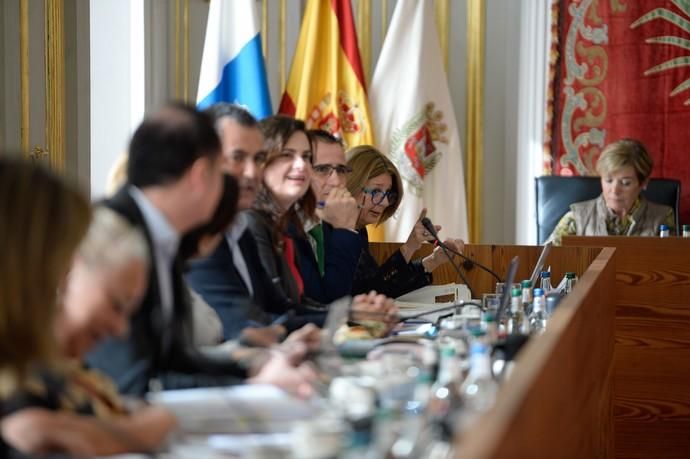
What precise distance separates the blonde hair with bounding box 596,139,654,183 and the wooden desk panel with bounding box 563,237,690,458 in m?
1.07

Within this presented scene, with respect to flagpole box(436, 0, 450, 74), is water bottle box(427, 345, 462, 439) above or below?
below

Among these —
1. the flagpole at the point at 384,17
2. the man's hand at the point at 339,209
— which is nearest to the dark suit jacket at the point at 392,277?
the man's hand at the point at 339,209

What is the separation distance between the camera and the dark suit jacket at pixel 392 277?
12.0ft

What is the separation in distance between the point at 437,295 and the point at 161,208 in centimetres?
201

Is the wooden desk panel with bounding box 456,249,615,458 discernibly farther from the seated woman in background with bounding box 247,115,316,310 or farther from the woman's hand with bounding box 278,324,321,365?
the seated woman in background with bounding box 247,115,316,310

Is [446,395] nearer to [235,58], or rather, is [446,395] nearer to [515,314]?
[515,314]

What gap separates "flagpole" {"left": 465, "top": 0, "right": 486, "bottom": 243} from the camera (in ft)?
19.2

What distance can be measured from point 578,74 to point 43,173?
491 centimetres

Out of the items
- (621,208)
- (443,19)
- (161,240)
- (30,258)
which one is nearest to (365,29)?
(443,19)

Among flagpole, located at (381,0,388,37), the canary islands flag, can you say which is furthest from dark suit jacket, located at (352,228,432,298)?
flagpole, located at (381,0,388,37)

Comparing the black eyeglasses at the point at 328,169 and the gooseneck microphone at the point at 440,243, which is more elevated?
the black eyeglasses at the point at 328,169

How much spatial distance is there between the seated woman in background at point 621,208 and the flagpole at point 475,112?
39.2 inches

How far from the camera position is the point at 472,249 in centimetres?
386

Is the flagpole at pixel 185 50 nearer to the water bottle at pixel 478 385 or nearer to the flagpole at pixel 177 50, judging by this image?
the flagpole at pixel 177 50
